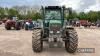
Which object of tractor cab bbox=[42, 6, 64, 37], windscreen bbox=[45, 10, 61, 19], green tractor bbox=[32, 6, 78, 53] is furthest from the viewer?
windscreen bbox=[45, 10, 61, 19]

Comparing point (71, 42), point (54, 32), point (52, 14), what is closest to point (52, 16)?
point (52, 14)

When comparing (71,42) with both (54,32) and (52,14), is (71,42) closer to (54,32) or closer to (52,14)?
(54,32)

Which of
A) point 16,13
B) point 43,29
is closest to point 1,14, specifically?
point 16,13

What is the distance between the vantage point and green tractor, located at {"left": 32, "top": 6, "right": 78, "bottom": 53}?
16.8 metres

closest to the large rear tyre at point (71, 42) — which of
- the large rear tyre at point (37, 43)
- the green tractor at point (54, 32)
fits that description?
the green tractor at point (54, 32)

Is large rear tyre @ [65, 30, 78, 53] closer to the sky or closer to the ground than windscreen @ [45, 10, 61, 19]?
closer to the ground

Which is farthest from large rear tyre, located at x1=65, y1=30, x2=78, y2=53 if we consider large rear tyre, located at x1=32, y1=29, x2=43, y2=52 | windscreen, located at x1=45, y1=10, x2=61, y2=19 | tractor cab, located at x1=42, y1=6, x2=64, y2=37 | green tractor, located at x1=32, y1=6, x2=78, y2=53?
→ windscreen, located at x1=45, y1=10, x2=61, y2=19

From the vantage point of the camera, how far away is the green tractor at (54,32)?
16784 millimetres

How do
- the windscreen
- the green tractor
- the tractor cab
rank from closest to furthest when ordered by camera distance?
the green tractor < the tractor cab < the windscreen

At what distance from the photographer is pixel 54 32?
1719 cm

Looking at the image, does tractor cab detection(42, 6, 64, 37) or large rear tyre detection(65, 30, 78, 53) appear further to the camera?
tractor cab detection(42, 6, 64, 37)

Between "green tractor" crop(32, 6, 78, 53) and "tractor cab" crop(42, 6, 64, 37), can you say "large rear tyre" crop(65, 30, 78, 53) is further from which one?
"tractor cab" crop(42, 6, 64, 37)

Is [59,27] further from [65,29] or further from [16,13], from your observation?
[16,13]

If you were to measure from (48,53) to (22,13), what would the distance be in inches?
5075
